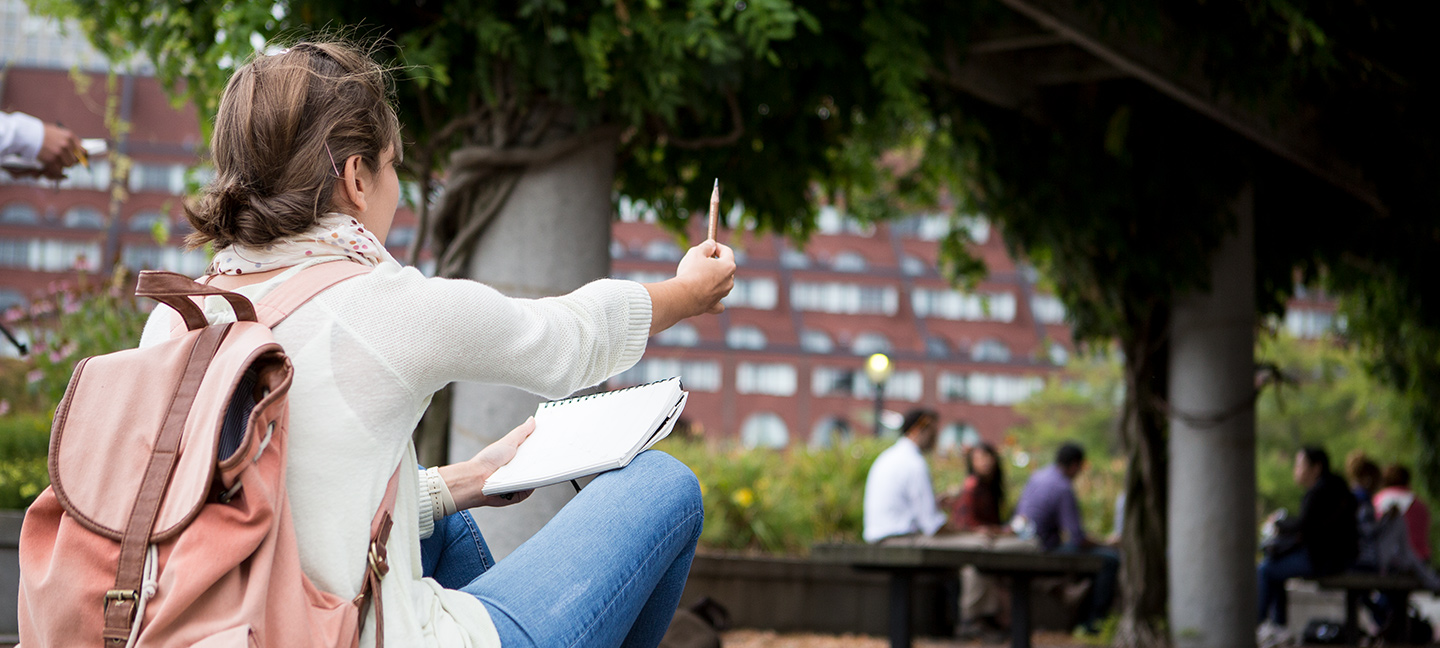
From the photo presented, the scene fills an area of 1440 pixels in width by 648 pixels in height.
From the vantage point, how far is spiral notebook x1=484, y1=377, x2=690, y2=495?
1826mm

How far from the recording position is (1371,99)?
6.62 metres

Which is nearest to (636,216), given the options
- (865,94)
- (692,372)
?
(865,94)

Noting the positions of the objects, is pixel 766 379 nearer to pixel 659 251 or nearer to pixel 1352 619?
pixel 659 251

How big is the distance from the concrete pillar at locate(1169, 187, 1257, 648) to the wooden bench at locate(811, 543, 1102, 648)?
1590 mm

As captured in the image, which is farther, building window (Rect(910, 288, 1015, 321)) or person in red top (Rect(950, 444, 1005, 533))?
building window (Rect(910, 288, 1015, 321))

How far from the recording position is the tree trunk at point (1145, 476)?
7.22 metres

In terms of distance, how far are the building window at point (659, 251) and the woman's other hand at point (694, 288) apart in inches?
1816

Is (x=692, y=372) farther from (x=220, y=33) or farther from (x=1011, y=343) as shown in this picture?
(x=220, y=33)

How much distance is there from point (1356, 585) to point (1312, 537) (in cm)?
48

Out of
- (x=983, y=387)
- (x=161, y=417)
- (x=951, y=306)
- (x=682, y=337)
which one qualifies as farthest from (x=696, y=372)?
(x=161, y=417)

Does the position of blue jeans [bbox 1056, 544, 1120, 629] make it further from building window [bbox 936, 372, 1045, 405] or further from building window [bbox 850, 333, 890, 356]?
building window [bbox 936, 372, 1045, 405]

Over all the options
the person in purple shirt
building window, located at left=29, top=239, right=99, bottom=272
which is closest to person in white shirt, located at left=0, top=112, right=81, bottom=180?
the person in purple shirt

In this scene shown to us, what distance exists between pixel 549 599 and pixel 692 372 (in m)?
49.0

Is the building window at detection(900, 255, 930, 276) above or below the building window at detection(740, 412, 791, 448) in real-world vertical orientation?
above
